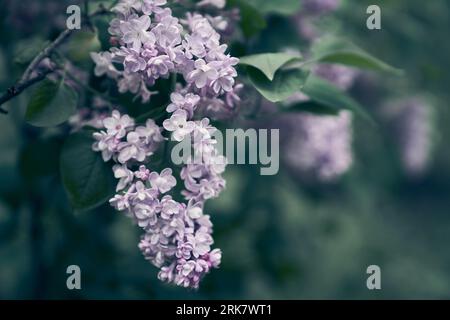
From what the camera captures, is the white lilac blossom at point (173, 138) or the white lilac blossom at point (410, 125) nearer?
the white lilac blossom at point (173, 138)

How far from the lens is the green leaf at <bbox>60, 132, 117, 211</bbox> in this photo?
100 cm

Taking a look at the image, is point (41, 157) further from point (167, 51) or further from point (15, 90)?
point (167, 51)

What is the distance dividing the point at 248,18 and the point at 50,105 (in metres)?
0.45

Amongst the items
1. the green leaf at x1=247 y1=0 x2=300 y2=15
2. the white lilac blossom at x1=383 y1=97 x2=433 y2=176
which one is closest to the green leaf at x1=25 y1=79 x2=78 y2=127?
the green leaf at x1=247 y1=0 x2=300 y2=15

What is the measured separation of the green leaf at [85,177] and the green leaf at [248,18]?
412mm

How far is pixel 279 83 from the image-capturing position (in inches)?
41.7

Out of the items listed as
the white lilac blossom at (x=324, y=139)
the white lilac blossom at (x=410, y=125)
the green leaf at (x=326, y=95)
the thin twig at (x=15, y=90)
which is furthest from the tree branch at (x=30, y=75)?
the white lilac blossom at (x=410, y=125)

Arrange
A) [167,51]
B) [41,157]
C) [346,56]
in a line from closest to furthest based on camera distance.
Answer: [167,51] < [346,56] < [41,157]

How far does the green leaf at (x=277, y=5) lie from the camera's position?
1.24 metres

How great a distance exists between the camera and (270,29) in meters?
1.49

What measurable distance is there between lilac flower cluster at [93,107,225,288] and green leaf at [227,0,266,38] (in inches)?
13.4

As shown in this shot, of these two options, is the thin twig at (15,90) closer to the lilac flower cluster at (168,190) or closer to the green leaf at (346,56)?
the lilac flower cluster at (168,190)

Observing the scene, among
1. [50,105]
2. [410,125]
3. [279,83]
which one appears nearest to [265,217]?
[410,125]

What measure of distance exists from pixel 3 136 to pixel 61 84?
5.31 ft
